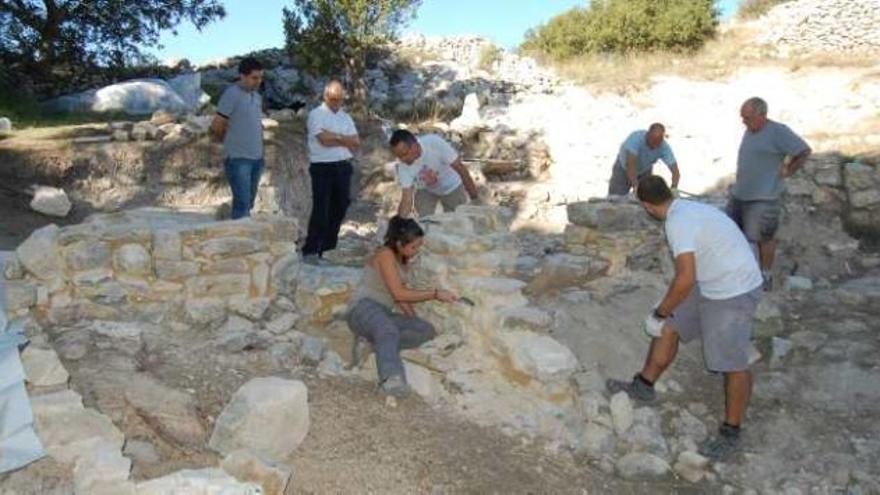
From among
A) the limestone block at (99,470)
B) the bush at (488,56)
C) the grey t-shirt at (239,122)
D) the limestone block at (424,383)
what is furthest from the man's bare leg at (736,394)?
the bush at (488,56)

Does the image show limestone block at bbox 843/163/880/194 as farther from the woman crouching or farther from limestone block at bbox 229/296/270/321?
limestone block at bbox 229/296/270/321

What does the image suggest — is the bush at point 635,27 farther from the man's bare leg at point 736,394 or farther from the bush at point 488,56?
the man's bare leg at point 736,394

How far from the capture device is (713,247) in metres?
4.20

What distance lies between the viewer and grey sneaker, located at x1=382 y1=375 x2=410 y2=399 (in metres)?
4.32

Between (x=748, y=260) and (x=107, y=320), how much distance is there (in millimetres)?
3859

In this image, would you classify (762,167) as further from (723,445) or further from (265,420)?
(265,420)

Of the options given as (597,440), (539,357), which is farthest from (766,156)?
(597,440)

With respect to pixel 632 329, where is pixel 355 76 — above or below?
above

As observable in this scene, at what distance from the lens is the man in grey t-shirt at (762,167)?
6301mm

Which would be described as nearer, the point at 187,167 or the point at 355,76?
the point at 187,167

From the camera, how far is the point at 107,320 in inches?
181

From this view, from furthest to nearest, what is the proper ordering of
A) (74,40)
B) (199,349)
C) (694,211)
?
(74,40)
(199,349)
(694,211)

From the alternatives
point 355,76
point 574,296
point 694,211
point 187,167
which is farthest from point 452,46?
point 694,211

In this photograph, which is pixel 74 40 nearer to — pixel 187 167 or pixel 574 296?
pixel 187 167
